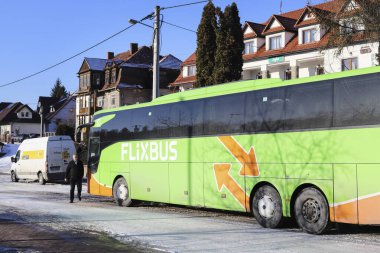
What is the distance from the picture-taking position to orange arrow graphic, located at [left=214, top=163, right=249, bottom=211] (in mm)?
12469

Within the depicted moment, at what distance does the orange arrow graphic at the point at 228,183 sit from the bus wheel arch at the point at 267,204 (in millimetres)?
238

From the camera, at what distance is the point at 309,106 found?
10.9 metres

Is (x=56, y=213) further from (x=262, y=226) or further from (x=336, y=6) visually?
(x=336, y=6)

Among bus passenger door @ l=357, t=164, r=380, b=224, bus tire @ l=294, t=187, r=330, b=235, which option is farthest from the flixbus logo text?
bus passenger door @ l=357, t=164, r=380, b=224

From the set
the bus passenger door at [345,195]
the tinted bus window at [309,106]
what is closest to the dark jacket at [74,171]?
the tinted bus window at [309,106]

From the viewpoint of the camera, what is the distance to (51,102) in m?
112

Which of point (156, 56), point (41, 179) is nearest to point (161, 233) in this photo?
point (156, 56)

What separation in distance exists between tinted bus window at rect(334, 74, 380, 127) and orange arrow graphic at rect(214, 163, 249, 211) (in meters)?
3.24

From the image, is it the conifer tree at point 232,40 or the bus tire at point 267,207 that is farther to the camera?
the conifer tree at point 232,40

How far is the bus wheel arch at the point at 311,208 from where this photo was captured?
10500 mm

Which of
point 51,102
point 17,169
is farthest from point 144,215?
point 51,102

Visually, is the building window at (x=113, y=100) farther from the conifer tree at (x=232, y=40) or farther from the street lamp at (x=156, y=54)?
the street lamp at (x=156, y=54)

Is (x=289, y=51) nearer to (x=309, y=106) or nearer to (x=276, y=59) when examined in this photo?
(x=276, y=59)

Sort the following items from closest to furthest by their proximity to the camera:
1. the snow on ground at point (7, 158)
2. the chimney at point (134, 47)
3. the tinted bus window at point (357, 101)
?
1. the tinted bus window at point (357, 101)
2. the snow on ground at point (7, 158)
3. the chimney at point (134, 47)
